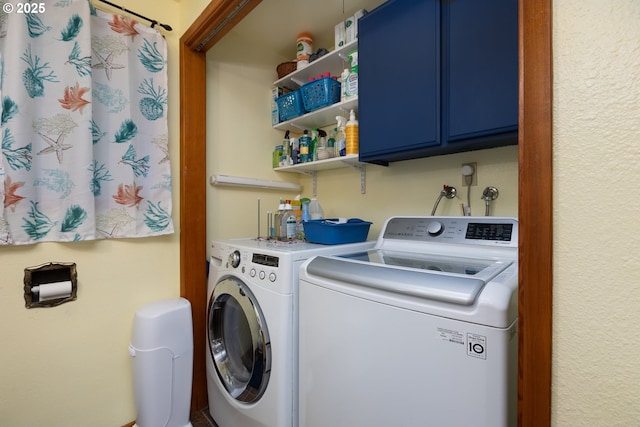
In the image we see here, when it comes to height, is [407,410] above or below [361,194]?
below

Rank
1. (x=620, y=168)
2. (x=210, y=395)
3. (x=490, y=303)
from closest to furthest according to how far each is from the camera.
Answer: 1. (x=620, y=168)
2. (x=490, y=303)
3. (x=210, y=395)

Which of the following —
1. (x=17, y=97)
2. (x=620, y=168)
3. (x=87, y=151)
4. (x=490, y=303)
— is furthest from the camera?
(x=87, y=151)

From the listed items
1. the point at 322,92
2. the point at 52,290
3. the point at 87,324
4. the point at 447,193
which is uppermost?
the point at 322,92

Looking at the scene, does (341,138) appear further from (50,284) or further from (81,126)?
(50,284)

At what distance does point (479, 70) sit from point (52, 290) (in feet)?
7.20

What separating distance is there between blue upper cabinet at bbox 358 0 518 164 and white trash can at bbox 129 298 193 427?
140 centimetres

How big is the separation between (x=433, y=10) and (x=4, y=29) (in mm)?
1918

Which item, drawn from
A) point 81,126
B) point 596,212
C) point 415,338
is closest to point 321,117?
point 81,126

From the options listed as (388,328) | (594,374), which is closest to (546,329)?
(594,374)

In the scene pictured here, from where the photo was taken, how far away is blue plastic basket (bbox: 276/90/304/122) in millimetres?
2062

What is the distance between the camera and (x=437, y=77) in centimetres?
128

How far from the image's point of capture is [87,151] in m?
1.38

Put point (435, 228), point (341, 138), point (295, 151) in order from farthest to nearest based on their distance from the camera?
point (295, 151)
point (341, 138)
point (435, 228)

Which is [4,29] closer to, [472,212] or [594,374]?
[594,374]
